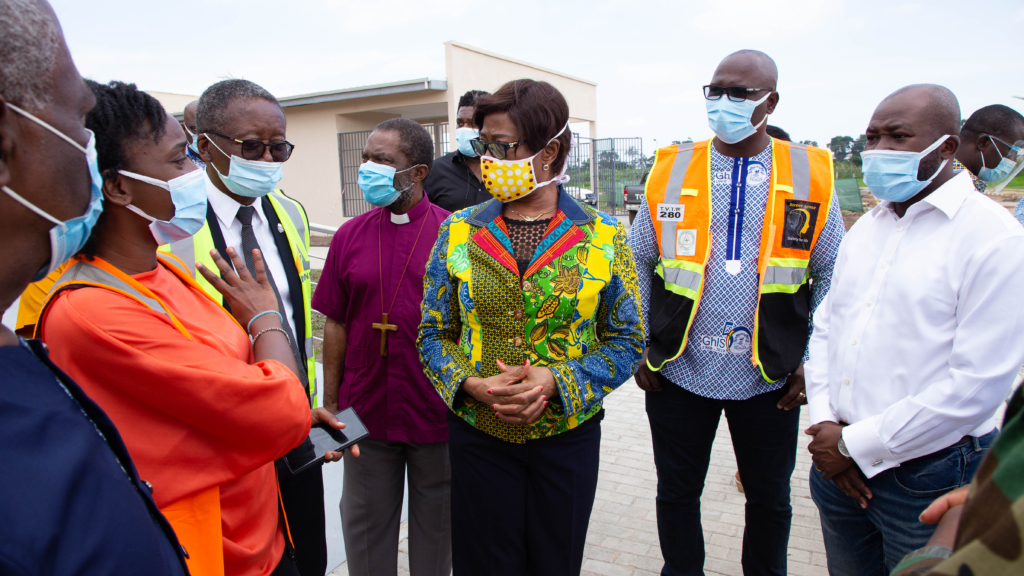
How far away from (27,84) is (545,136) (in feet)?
5.59

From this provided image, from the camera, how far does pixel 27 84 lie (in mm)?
823

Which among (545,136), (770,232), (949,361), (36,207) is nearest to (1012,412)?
(36,207)

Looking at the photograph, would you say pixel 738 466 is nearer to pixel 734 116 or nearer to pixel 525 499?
pixel 525 499

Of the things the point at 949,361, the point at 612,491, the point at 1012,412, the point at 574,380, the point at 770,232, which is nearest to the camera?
the point at 1012,412

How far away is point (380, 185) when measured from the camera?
9.43ft

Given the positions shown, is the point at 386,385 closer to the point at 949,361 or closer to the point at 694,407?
the point at 694,407

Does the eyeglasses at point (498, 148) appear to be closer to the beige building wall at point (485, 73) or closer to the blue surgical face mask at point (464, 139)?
the blue surgical face mask at point (464, 139)

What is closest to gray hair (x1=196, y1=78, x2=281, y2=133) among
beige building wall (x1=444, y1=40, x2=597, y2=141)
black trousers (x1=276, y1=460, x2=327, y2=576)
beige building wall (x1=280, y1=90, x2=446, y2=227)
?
black trousers (x1=276, y1=460, x2=327, y2=576)

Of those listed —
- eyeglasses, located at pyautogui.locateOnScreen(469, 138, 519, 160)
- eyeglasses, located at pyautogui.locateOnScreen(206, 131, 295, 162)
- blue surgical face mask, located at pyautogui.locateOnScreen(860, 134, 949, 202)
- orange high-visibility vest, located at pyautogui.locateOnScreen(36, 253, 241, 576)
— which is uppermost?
eyeglasses, located at pyautogui.locateOnScreen(206, 131, 295, 162)

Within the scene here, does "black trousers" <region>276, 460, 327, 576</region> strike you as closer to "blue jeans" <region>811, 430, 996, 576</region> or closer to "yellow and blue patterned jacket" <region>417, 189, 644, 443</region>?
"yellow and blue patterned jacket" <region>417, 189, 644, 443</region>

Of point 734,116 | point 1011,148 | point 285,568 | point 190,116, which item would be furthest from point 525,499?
point 1011,148

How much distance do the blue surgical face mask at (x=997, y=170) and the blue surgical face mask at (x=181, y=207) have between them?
503 cm

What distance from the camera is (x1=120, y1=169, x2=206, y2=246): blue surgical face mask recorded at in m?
1.61

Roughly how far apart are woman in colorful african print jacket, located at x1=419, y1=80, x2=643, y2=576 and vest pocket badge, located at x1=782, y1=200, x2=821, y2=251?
86cm
